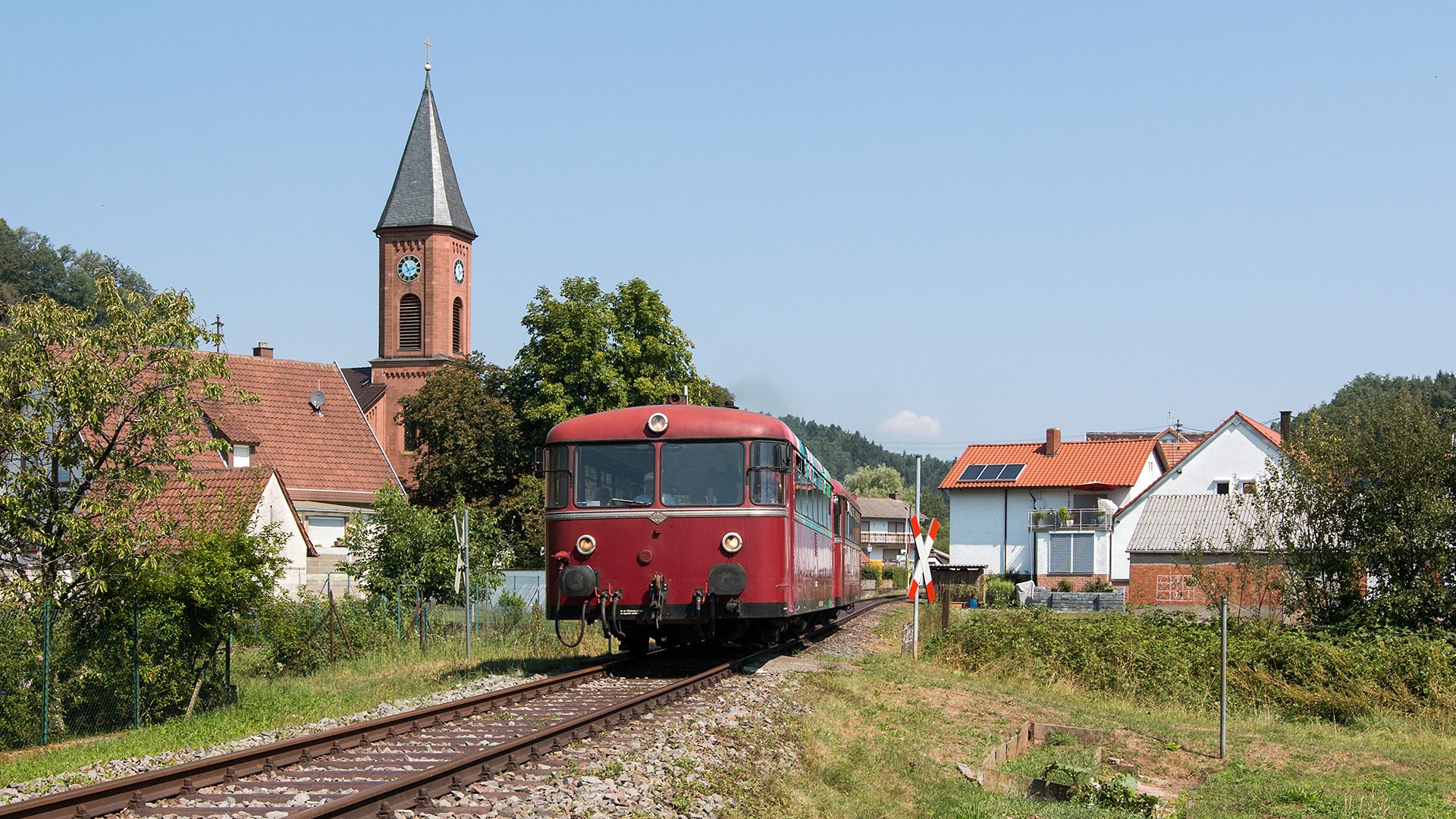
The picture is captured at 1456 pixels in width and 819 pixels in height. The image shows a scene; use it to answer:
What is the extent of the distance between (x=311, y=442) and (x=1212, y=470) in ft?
126

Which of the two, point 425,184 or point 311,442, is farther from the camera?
point 425,184

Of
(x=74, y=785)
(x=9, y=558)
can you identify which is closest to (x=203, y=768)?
(x=74, y=785)

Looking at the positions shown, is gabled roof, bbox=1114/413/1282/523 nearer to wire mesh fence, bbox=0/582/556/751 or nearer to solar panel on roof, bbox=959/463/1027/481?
solar panel on roof, bbox=959/463/1027/481

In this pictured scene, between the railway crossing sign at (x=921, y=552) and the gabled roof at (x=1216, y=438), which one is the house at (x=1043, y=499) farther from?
the railway crossing sign at (x=921, y=552)

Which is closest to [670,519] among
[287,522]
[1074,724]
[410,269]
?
[1074,724]

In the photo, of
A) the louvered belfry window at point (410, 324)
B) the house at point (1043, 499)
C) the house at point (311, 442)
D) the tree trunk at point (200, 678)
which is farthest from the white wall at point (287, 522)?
the house at point (1043, 499)

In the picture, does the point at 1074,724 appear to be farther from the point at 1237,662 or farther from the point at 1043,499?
the point at 1043,499

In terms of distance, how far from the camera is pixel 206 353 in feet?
54.9

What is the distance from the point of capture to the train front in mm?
14969

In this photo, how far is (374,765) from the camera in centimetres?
919

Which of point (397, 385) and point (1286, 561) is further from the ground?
point (397, 385)

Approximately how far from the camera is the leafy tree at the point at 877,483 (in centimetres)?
13338

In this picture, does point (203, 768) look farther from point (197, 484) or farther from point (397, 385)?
point (397, 385)

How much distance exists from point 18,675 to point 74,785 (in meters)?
6.35
